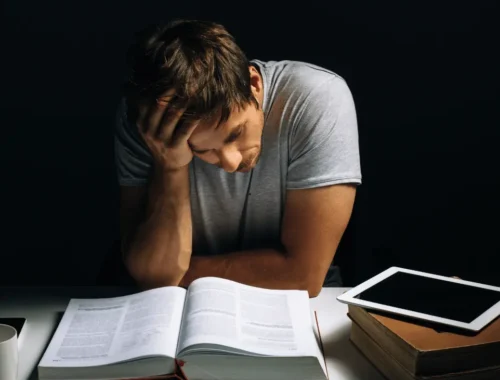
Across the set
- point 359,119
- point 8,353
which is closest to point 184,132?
point 8,353

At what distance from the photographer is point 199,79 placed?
49.7 inches

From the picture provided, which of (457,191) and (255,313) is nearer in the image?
(255,313)

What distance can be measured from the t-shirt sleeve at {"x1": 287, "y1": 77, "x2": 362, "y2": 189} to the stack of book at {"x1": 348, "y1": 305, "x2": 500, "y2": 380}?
417mm

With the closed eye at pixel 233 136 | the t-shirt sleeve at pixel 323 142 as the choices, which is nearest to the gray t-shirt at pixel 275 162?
the t-shirt sleeve at pixel 323 142

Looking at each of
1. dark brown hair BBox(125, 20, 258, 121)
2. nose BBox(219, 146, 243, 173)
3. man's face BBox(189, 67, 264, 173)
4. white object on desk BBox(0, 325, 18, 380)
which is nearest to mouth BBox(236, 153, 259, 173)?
man's face BBox(189, 67, 264, 173)

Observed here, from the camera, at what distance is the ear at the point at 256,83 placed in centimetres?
148

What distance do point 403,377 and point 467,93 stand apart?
41.3 inches

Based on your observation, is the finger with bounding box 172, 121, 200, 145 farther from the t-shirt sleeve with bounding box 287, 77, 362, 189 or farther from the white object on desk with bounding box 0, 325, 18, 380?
the white object on desk with bounding box 0, 325, 18, 380

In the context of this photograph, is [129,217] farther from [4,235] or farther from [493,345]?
[493,345]

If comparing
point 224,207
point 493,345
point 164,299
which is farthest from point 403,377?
point 224,207

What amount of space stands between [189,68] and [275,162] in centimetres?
36

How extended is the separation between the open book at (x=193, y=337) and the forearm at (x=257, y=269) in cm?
16

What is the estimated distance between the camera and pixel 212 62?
50.8 inches

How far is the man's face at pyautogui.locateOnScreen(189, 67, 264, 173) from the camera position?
4.40ft
